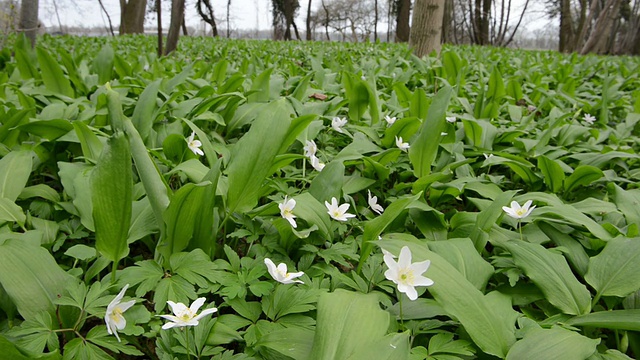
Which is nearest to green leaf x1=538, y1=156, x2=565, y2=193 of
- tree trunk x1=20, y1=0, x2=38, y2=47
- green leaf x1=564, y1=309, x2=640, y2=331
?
green leaf x1=564, y1=309, x2=640, y2=331

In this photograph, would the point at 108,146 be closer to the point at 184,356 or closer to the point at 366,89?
the point at 184,356

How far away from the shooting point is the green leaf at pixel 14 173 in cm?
144

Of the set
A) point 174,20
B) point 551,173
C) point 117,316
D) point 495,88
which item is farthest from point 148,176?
point 174,20

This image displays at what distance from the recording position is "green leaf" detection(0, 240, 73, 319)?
3.24 ft

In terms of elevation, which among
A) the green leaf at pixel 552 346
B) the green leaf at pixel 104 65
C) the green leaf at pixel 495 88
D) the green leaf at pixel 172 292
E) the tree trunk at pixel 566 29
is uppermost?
the tree trunk at pixel 566 29

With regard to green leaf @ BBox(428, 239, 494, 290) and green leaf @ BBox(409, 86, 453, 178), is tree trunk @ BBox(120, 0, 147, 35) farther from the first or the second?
green leaf @ BBox(428, 239, 494, 290)

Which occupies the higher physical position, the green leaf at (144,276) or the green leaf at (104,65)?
the green leaf at (104,65)

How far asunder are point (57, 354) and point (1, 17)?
4782 mm

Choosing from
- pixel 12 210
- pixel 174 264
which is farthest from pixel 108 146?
pixel 12 210

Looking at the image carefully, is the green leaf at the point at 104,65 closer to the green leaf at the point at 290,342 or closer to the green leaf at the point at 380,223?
the green leaf at the point at 380,223

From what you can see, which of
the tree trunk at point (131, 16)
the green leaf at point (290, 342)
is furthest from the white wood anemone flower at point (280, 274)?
the tree trunk at point (131, 16)

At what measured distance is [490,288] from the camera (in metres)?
1.28

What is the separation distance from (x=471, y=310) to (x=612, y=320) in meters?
0.35

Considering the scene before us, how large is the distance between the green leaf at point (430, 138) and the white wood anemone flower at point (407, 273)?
2.92 feet
